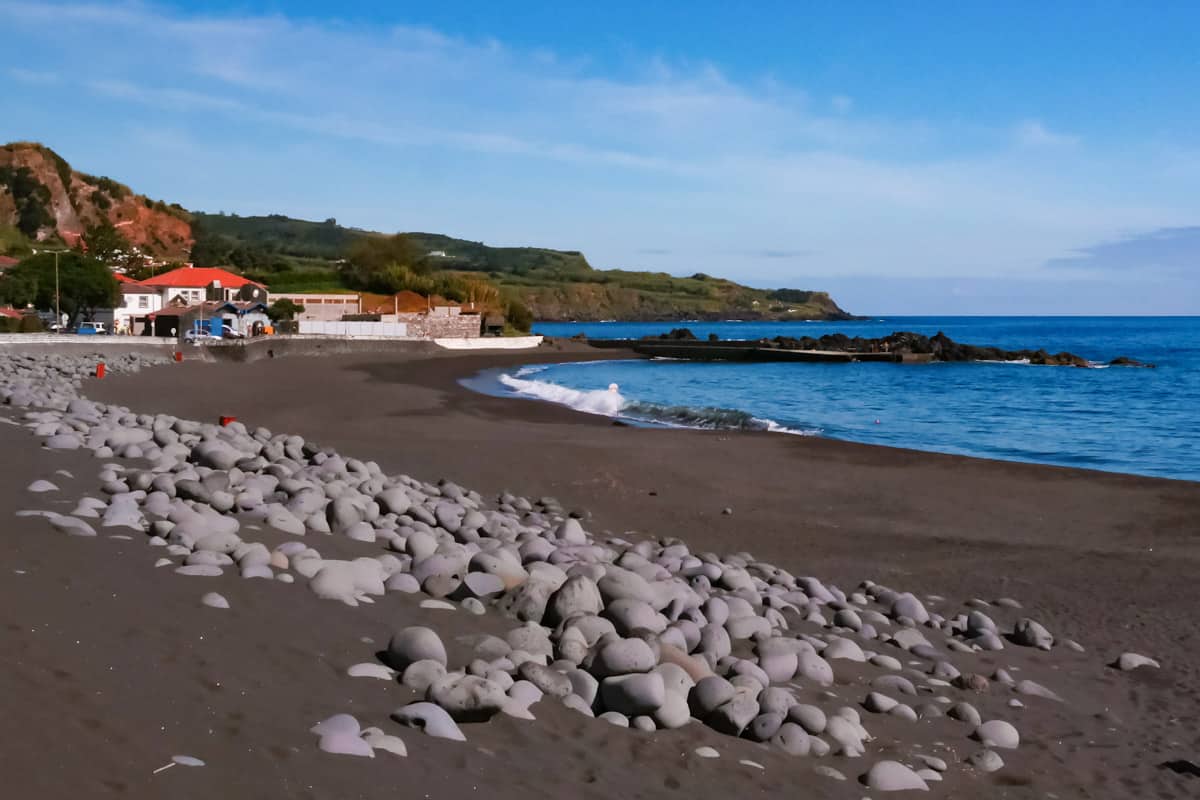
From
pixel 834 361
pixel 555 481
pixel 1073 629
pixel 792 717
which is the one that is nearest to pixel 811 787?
pixel 792 717

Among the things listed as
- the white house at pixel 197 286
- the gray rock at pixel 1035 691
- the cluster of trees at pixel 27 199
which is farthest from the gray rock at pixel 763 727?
the cluster of trees at pixel 27 199

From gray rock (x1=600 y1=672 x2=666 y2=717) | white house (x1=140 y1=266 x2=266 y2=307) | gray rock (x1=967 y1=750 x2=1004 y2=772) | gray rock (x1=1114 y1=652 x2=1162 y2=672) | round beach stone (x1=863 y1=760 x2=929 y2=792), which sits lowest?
gray rock (x1=1114 y1=652 x2=1162 y2=672)

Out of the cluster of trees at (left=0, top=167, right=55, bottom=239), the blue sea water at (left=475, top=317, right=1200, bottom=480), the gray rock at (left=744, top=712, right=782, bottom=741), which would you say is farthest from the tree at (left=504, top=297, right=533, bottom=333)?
the gray rock at (left=744, top=712, right=782, bottom=741)

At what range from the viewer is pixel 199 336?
2251 inches

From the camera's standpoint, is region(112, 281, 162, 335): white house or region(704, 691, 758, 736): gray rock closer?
region(704, 691, 758, 736): gray rock

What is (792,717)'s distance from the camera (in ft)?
18.6

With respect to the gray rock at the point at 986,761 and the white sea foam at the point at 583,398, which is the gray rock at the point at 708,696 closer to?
the gray rock at the point at 986,761

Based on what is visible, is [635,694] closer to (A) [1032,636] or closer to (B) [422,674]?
(B) [422,674]

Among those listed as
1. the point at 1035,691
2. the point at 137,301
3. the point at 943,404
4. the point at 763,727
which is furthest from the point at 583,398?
the point at 137,301

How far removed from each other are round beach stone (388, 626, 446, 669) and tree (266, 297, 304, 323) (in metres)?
78.5

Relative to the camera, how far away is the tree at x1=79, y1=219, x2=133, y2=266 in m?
99.1

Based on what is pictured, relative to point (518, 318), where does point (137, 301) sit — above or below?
above

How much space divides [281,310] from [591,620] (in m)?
81.6

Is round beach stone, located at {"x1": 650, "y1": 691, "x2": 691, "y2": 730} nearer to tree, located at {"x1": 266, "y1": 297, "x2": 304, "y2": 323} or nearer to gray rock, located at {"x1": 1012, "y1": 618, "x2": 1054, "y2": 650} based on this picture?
gray rock, located at {"x1": 1012, "y1": 618, "x2": 1054, "y2": 650}
